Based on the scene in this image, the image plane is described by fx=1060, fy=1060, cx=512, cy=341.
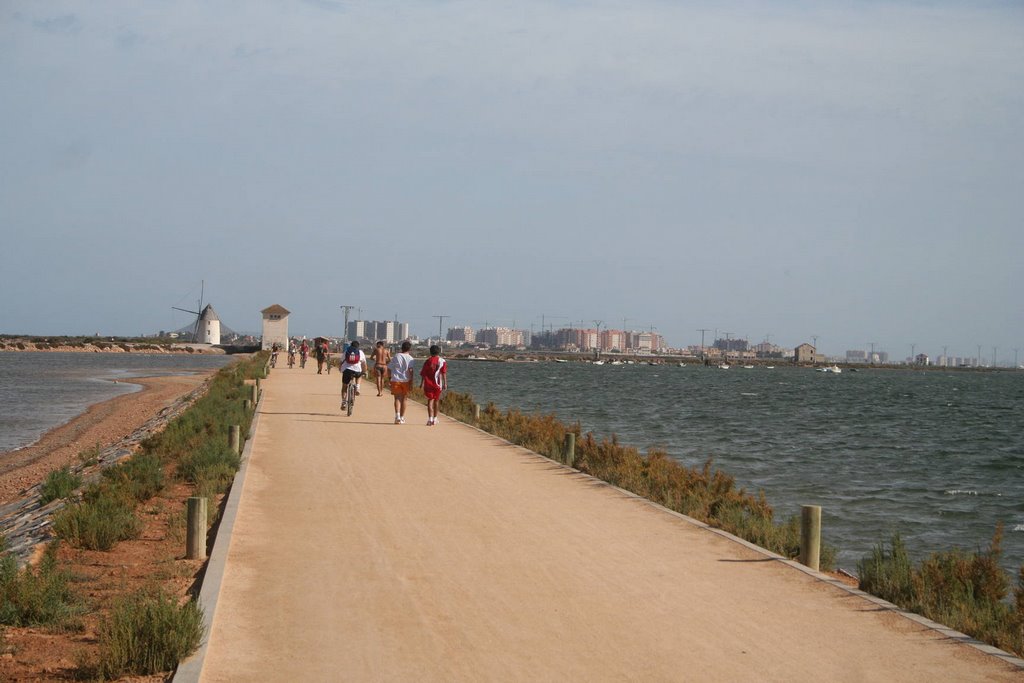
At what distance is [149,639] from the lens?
6.17 metres

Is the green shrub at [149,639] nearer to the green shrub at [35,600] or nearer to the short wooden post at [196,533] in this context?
the green shrub at [35,600]

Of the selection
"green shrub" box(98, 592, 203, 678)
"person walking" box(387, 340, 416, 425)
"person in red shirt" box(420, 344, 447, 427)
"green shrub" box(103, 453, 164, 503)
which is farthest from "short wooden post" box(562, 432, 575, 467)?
"green shrub" box(98, 592, 203, 678)

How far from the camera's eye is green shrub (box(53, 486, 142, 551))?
32.2 ft

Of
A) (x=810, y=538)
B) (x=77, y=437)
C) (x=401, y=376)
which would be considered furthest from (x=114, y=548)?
(x=77, y=437)

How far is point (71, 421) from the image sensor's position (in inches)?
1284

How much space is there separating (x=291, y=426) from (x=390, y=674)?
49.6 feet

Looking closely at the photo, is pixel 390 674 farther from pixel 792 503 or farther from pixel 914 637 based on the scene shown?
pixel 792 503

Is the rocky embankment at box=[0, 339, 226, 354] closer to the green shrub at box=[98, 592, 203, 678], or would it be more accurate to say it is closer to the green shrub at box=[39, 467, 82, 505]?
the green shrub at box=[39, 467, 82, 505]

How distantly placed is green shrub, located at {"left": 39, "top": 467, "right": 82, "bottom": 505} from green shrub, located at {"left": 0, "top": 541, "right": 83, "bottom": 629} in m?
6.26

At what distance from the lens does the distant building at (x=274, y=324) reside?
98812mm

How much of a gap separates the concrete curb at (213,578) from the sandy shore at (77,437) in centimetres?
733

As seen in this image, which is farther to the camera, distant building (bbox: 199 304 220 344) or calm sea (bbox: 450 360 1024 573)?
distant building (bbox: 199 304 220 344)

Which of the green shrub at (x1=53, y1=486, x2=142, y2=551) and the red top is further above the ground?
the red top

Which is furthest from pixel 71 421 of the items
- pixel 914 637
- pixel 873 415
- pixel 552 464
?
pixel 873 415
